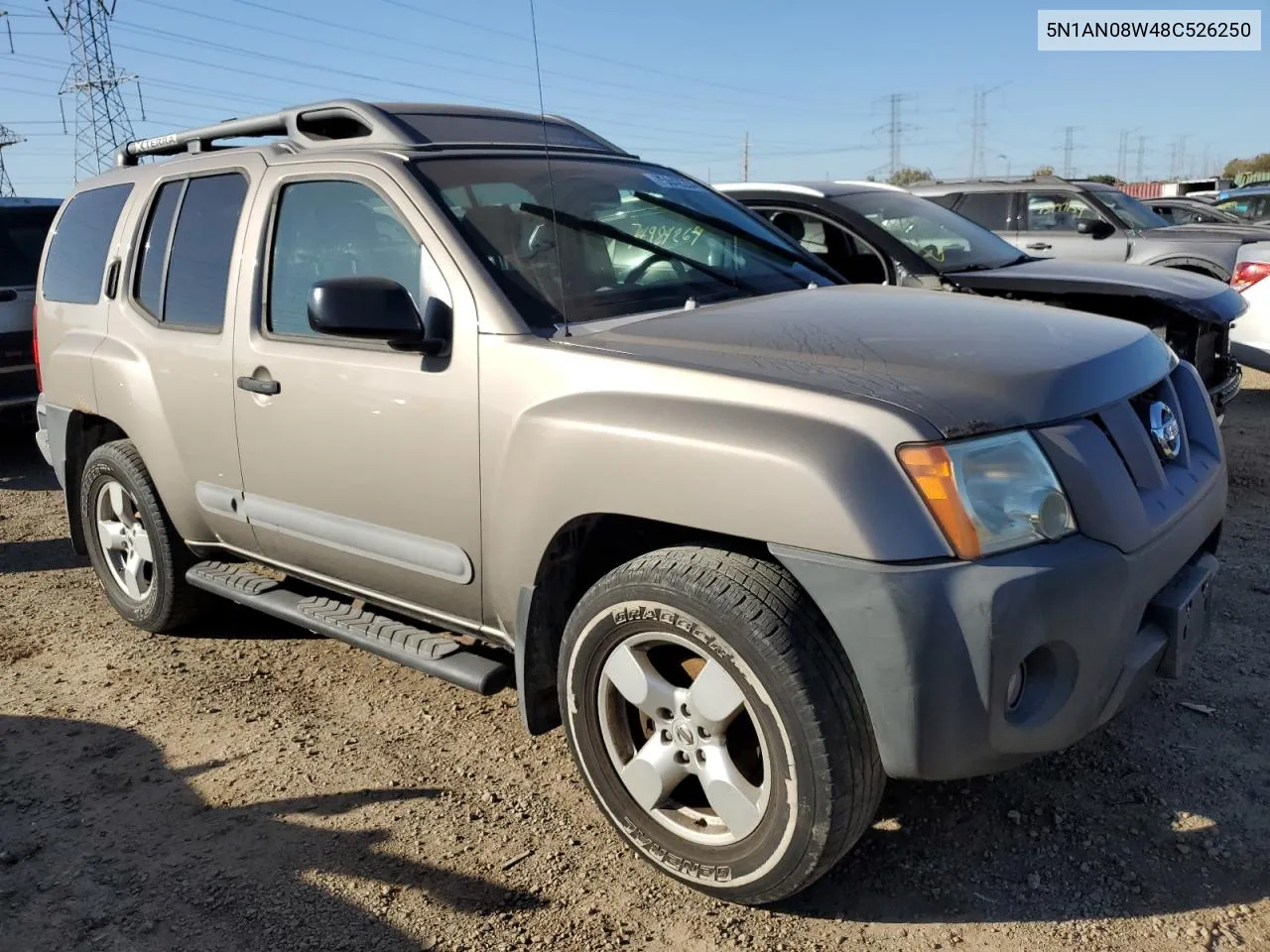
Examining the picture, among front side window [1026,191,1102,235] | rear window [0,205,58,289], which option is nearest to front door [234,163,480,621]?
rear window [0,205,58,289]

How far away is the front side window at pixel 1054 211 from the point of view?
10656 mm

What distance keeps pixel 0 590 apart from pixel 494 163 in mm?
3526

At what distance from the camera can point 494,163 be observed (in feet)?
11.1

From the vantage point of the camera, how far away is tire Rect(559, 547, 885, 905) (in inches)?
89.0

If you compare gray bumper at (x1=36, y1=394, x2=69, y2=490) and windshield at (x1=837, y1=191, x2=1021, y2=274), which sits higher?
windshield at (x1=837, y1=191, x2=1021, y2=274)

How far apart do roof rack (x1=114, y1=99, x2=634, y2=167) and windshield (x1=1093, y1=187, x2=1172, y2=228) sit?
8077 millimetres

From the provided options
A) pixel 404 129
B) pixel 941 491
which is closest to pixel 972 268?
pixel 404 129

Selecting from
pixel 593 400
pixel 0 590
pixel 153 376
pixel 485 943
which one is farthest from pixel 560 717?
pixel 0 590

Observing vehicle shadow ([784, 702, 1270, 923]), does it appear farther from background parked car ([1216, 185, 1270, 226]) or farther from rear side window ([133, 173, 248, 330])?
background parked car ([1216, 185, 1270, 226])

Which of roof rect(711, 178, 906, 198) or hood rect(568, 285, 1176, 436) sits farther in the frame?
roof rect(711, 178, 906, 198)

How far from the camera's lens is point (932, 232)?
6844 millimetres

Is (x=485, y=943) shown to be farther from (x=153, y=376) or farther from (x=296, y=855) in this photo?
(x=153, y=376)

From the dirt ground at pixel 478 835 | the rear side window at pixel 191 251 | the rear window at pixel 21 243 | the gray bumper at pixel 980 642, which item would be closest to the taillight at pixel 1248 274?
the dirt ground at pixel 478 835

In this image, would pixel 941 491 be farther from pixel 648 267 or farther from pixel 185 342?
pixel 185 342
